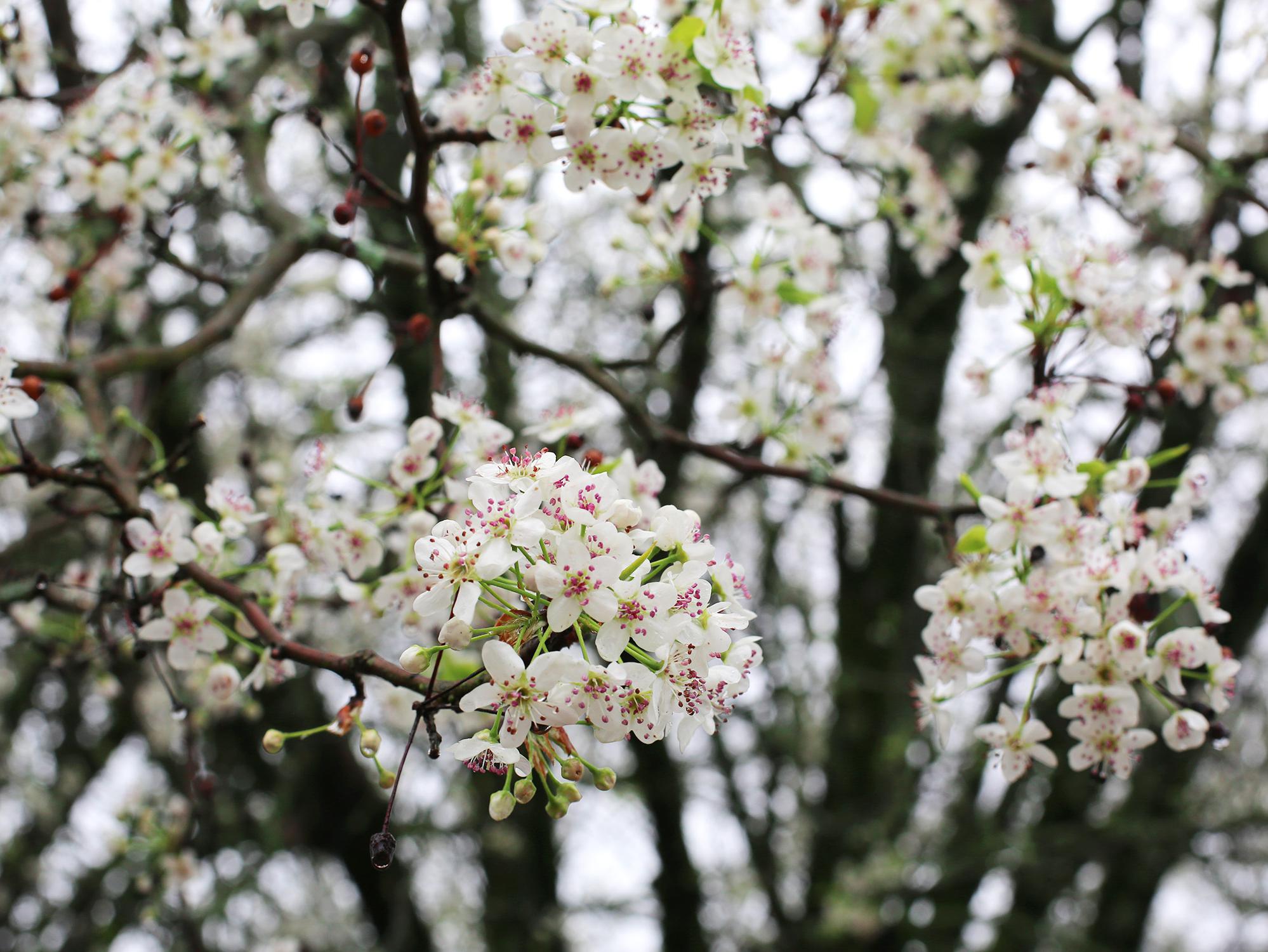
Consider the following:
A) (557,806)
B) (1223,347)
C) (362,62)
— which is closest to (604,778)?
(557,806)

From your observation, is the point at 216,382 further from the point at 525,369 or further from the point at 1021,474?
the point at 1021,474

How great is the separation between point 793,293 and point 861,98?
1.14m

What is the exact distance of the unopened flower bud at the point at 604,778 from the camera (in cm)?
139

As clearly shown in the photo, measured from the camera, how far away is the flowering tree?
163cm

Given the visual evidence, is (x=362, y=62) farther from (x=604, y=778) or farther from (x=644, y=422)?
(x=604, y=778)

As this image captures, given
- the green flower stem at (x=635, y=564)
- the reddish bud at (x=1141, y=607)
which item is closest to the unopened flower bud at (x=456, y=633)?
the green flower stem at (x=635, y=564)

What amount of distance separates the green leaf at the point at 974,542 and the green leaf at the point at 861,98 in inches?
75.2

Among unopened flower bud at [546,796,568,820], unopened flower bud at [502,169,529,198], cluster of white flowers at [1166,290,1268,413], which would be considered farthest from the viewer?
cluster of white flowers at [1166,290,1268,413]

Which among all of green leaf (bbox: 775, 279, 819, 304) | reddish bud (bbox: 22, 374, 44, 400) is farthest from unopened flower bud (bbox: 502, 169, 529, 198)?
reddish bud (bbox: 22, 374, 44, 400)

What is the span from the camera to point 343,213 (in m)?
1.95

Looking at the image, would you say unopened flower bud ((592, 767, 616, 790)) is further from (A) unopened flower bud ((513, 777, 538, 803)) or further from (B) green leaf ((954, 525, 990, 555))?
(B) green leaf ((954, 525, 990, 555))

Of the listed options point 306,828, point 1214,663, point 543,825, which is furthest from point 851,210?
point 306,828

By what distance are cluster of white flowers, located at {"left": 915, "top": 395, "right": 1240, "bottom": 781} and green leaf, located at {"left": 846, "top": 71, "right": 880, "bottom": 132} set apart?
172cm

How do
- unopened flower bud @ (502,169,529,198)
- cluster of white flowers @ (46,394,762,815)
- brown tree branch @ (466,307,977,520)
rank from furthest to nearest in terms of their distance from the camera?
brown tree branch @ (466,307,977,520) < unopened flower bud @ (502,169,529,198) < cluster of white flowers @ (46,394,762,815)
